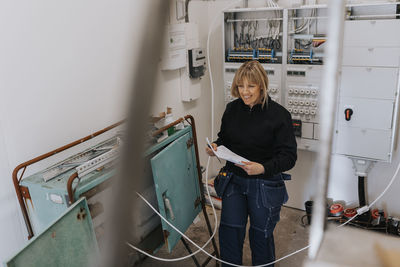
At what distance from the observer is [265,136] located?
7.07ft

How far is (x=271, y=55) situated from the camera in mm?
3109

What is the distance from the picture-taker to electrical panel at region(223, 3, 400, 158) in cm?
263

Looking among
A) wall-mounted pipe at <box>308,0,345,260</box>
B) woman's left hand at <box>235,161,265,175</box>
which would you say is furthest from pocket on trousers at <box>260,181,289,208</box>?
wall-mounted pipe at <box>308,0,345,260</box>

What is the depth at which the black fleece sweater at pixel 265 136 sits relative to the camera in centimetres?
213

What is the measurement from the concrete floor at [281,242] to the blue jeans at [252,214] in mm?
405

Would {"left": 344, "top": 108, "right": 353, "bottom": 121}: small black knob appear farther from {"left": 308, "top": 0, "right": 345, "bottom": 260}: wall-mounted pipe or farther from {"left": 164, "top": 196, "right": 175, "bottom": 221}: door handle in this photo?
{"left": 308, "top": 0, "right": 345, "bottom": 260}: wall-mounted pipe

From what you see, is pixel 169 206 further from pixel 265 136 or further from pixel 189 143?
pixel 265 136

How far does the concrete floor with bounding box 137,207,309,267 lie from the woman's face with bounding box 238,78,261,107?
1232 millimetres

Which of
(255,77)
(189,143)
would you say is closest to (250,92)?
(255,77)

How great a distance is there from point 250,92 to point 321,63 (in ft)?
3.36

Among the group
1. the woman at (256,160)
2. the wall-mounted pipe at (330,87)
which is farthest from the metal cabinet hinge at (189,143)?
the wall-mounted pipe at (330,87)

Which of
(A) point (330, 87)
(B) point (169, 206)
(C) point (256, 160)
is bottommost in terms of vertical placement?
(B) point (169, 206)

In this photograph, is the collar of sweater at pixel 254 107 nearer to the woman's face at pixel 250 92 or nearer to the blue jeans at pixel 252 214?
the woman's face at pixel 250 92

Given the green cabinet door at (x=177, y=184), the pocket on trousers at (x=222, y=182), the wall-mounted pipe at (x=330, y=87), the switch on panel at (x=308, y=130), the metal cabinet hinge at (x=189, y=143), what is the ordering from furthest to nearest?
1. the switch on panel at (x=308, y=130)
2. the metal cabinet hinge at (x=189, y=143)
3. the pocket on trousers at (x=222, y=182)
4. the green cabinet door at (x=177, y=184)
5. the wall-mounted pipe at (x=330, y=87)
